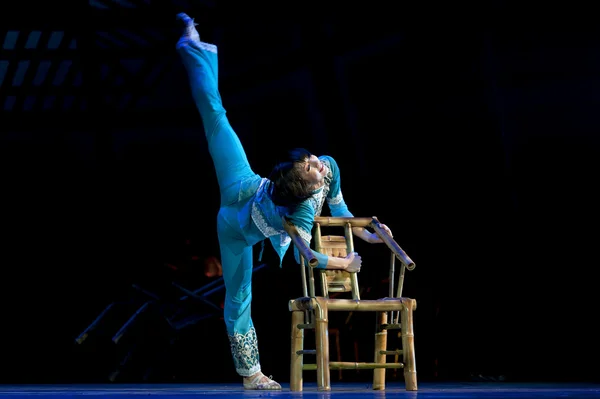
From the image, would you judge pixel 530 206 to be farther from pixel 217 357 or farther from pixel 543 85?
pixel 217 357

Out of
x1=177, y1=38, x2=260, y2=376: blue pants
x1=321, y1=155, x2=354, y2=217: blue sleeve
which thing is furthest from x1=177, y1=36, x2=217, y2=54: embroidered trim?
x1=321, y1=155, x2=354, y2=217: blue sleeve

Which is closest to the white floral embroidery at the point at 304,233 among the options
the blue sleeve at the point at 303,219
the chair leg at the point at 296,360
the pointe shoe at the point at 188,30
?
the blue sleeve at the point at 303,219

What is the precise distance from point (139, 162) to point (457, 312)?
3040 millimetres

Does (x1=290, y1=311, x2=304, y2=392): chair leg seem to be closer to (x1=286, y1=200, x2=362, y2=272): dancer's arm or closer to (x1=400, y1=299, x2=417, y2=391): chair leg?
(x1=286, y1=200, x2=362, y2=272): dancer's arm

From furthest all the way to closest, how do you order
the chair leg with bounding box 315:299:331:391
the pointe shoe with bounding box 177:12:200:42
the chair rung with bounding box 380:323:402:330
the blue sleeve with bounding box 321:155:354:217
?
the pointe shoe with bounding box 177:12:200:42, the blue sleeve with bounding box 321:155:354:217, the chair rung with bounding box 380:323:402:330, the chair leg with bounding box 315:299:331:391

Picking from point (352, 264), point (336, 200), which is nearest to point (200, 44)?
point (336, 200)

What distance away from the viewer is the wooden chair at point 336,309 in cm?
308

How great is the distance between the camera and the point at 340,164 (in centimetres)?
606

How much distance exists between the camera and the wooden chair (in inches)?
121

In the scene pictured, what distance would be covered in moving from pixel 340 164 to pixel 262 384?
286 centimetres

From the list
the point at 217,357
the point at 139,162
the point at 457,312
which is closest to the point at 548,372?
the point at 457,312

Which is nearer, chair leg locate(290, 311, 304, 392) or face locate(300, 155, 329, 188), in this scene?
face locate(300, 155, 329, 188)

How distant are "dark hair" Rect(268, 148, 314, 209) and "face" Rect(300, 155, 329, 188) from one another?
1 cm

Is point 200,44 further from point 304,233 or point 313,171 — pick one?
point 304,233
